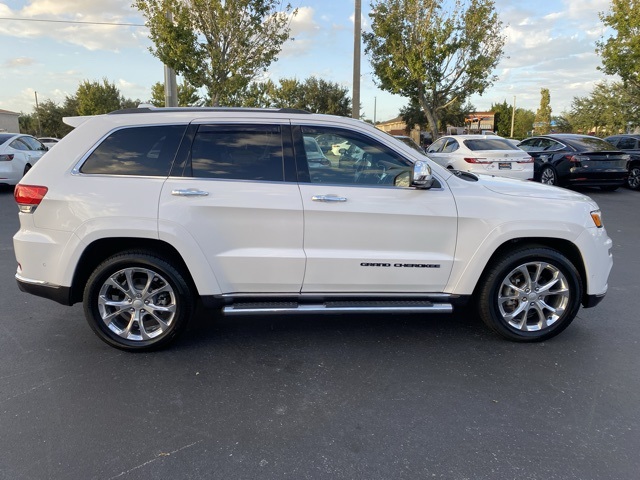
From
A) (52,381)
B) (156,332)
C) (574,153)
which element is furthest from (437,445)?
(574,153)

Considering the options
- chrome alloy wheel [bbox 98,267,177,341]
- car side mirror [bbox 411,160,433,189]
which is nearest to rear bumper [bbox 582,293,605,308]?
car side mirror [bbox 411,160,433,189]

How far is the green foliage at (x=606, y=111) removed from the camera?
28.0 meters

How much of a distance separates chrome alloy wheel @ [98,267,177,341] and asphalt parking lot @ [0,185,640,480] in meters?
0.21

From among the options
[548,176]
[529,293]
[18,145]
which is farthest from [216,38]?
[529,293]

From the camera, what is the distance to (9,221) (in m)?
8.82

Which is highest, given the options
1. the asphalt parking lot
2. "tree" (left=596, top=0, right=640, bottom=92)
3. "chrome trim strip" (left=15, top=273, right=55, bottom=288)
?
"tree" (left=596, top=0, right=640, bottom=92)

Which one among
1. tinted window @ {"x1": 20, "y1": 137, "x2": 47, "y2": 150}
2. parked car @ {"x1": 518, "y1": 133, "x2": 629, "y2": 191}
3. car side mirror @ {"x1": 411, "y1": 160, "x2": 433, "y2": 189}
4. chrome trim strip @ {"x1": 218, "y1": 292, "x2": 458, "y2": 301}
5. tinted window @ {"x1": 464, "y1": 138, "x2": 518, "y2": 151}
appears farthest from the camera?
tinted window @ {"x1": 20, "y1": 137, "x2": 47, "y2": 150}

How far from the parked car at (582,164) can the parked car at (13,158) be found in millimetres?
13780

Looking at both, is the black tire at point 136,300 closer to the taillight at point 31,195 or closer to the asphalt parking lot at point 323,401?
the asphalt parking lot at point 323,401

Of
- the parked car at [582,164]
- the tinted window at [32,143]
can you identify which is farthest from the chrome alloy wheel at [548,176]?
the tinted window at [32,143]

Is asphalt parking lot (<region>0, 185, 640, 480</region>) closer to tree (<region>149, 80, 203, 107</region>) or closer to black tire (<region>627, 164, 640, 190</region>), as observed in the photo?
black tire (<region>627, 164, 640, 190</region>)

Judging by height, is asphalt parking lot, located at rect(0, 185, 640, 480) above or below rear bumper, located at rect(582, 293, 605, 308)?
below

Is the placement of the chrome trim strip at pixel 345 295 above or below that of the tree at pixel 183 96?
below

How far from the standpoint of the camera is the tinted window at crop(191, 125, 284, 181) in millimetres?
3652
